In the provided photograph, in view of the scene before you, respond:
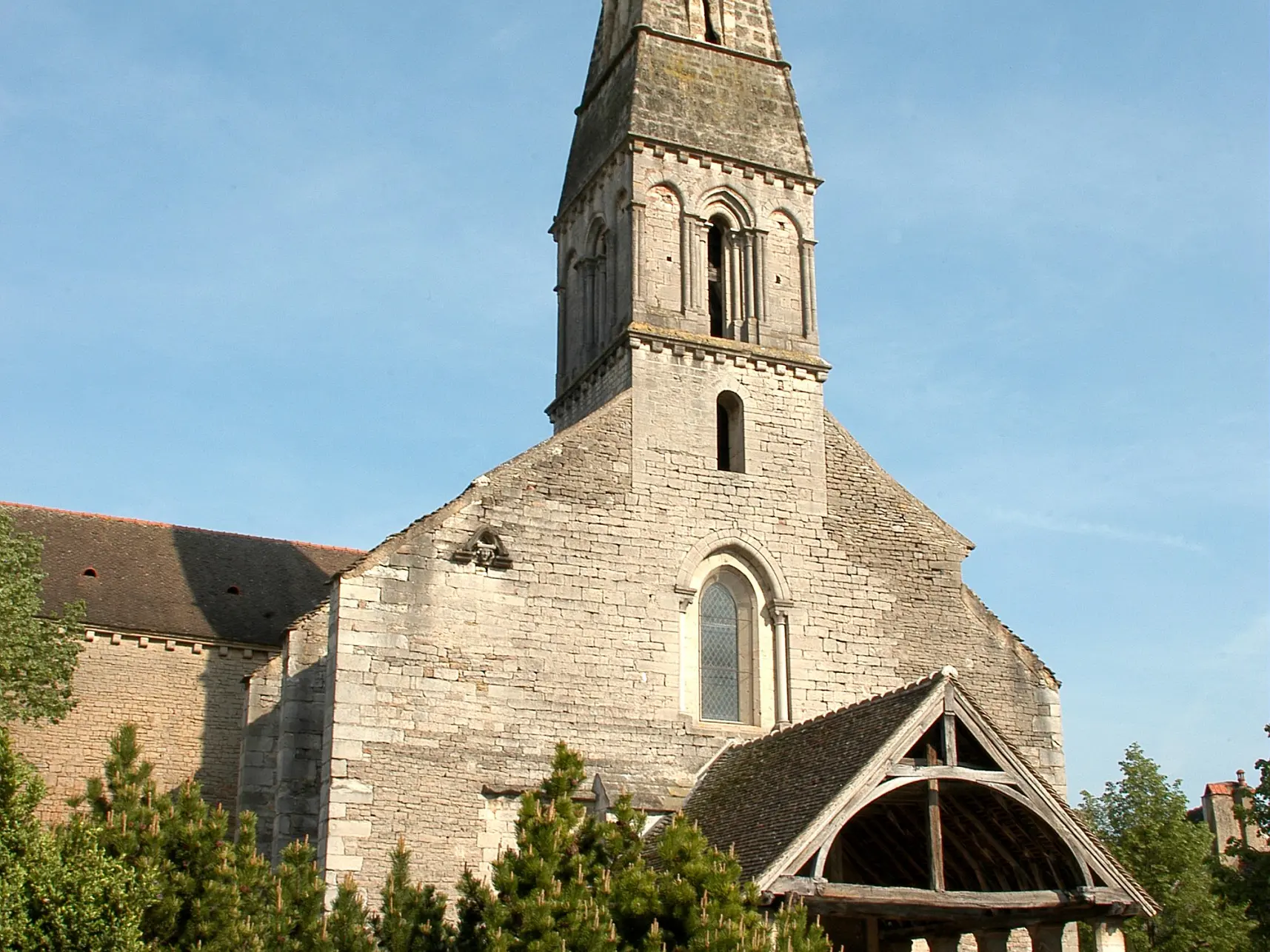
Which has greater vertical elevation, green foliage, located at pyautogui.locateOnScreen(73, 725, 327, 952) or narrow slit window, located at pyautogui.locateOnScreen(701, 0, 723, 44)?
narrow slit window, located at pyautogui.locateOnScreen(701, 0, 723, 44)

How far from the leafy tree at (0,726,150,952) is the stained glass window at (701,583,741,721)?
30.9ft

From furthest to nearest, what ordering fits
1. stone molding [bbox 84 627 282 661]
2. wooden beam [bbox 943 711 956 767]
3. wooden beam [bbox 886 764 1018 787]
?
stone molding [bbox 84 627 282 661] < wooden beam [bbox 943 711 956 767] < wooden beam [bbox 886 764 1018 787]

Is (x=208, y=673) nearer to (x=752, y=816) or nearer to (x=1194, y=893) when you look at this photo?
(x=752, y=816)

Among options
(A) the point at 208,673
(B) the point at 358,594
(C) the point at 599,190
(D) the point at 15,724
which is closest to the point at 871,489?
(C) the point at 599,190

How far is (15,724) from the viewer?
2412 cm

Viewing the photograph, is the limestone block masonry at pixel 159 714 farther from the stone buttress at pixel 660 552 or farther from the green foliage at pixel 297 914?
the green foliage at pixel 297 914

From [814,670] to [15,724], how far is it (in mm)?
12546

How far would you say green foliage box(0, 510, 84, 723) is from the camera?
21.1 metres

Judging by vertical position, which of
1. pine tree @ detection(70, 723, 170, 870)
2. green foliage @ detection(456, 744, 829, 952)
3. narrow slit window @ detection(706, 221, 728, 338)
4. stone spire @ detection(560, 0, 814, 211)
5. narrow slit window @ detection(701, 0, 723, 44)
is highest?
narrow slit window @ detection(701, 0, 723, 44)

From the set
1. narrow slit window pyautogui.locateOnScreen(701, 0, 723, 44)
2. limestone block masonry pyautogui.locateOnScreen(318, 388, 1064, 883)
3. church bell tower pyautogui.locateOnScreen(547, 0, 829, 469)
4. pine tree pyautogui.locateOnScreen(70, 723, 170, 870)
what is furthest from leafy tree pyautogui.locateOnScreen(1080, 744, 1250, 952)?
pine tree pyautogui.locateOnScreen(70, 723, 170, 870)

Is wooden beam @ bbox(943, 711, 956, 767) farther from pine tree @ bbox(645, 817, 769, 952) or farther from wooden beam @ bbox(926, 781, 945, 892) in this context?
pine tree @ bbox(645, 817, 769, 952)

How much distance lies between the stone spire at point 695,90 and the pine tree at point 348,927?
1284cm

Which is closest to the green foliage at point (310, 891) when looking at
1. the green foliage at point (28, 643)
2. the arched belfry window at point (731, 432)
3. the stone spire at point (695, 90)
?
the green foliage at point (28, 643)

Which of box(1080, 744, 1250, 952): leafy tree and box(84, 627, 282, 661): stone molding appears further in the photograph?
box(1080, 744, 1250, 952): leafy tree
